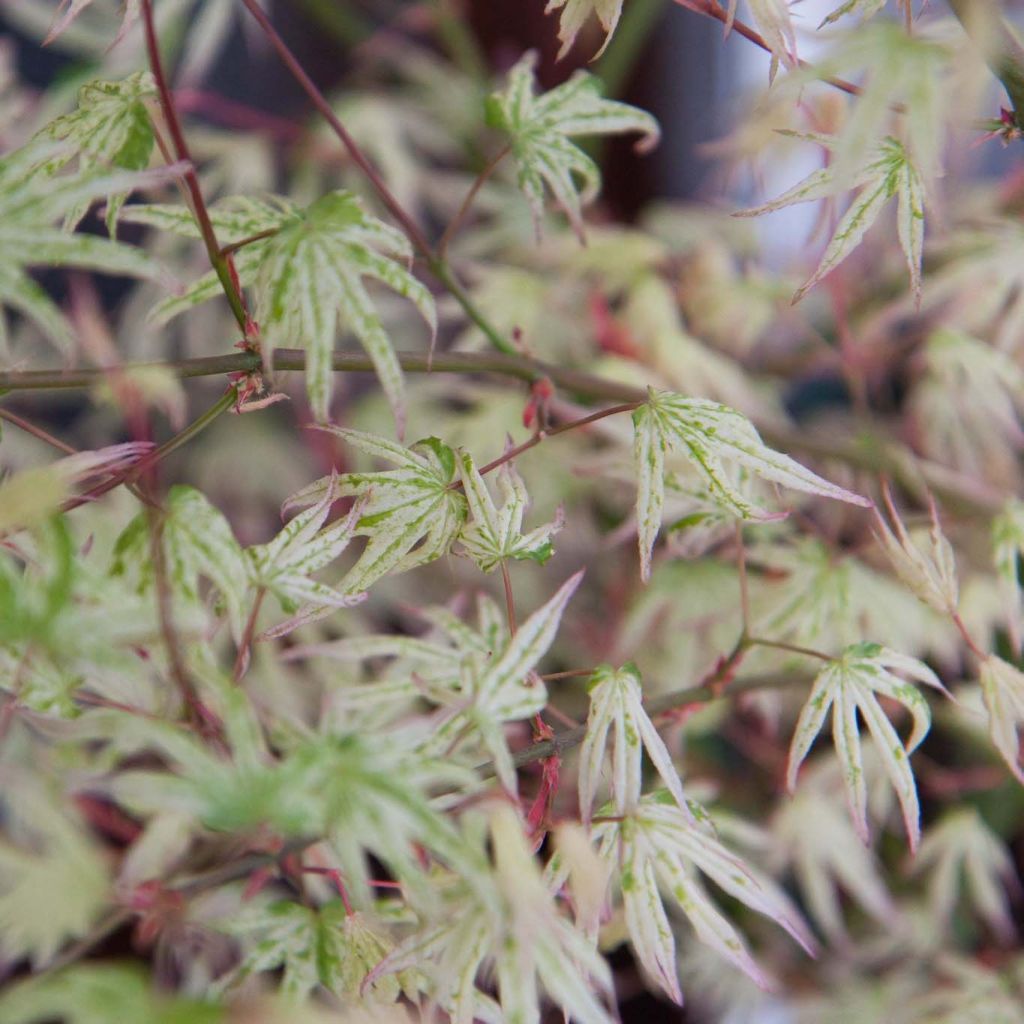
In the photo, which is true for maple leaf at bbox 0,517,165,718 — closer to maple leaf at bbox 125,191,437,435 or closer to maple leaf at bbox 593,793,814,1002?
maple leaf at bbox 125,191,437,435

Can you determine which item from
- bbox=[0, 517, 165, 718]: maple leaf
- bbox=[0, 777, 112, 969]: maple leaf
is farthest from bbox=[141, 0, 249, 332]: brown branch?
bbox=[0, 777, 112, 969]: maple leaf

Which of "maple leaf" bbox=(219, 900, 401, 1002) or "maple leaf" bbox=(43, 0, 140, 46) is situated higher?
"maple leaf" bbox=(43, 0, 140, 46)

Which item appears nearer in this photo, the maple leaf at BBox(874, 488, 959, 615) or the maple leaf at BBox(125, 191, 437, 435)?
the maple leaf at BBox(125, 191, 437, 435)

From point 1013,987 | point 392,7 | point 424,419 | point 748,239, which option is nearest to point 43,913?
point 424,419

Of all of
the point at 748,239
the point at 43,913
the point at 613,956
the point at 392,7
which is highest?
the point at 392,7

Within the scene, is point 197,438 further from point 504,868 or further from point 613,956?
point 504,868

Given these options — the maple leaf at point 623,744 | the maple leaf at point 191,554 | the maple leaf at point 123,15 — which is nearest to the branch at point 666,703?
the maple leaf at point 623,744
